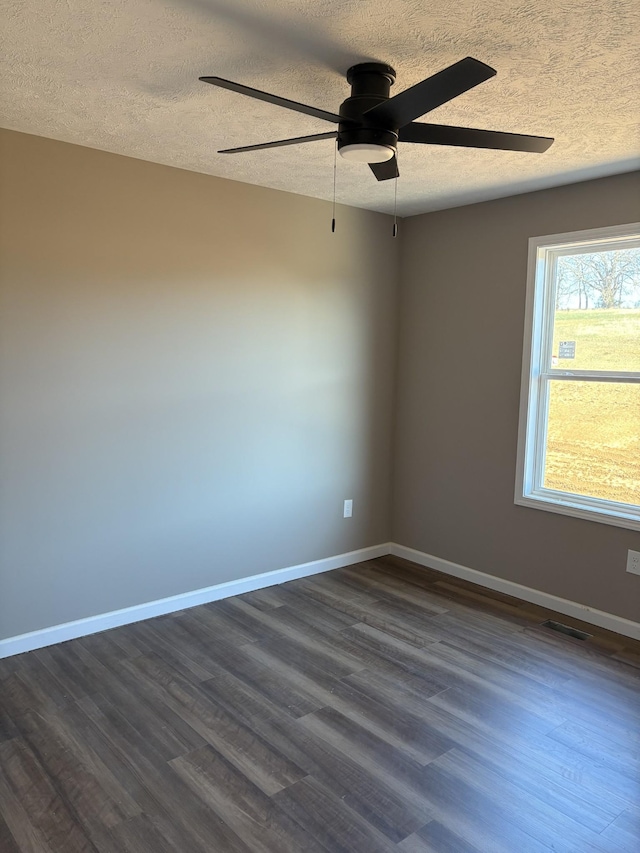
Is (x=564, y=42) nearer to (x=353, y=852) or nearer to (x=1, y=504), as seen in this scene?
(x=353, y=852)

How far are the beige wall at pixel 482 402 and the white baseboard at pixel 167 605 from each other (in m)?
0.63

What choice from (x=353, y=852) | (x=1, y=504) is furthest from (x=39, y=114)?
(x=353, y=852)

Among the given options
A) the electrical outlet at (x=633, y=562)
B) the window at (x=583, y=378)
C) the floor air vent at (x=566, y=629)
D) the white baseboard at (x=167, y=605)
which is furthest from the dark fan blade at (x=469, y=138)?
the white baseboard at (x=167, y=605)

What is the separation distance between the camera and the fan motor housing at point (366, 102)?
200cm

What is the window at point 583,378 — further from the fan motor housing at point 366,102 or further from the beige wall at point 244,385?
the fan motor housing at point 366,102

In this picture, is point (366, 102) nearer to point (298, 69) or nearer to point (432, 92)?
point (298, 69)

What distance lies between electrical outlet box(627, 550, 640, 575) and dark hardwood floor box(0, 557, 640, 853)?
36 centimetres

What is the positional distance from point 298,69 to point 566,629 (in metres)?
3.03

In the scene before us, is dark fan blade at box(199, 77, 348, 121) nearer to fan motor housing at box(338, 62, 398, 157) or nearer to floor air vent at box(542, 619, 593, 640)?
fan motor housing at box(338, 62, 398, 157)

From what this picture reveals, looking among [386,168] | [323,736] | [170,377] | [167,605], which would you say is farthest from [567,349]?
[167,605]

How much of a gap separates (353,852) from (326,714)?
74 cm

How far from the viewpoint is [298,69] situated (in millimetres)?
2148

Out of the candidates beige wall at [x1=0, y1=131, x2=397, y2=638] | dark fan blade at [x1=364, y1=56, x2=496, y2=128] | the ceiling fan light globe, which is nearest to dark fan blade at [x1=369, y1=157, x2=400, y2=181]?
the ceiling fan light globe

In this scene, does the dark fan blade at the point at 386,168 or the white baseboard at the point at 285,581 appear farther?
the white baseboard at the point at 285,581
